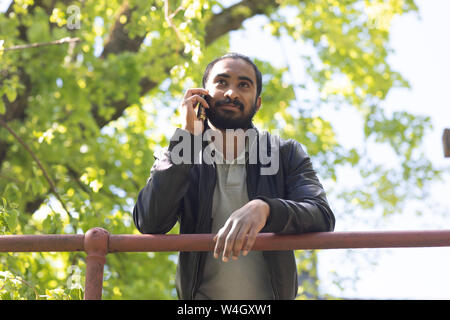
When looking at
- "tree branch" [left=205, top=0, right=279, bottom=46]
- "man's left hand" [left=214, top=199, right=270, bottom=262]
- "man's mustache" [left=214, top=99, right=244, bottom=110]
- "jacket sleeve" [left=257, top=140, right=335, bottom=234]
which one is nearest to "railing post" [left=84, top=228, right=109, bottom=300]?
"man's left hand" [left=214, top=199, right=270, bottom=262]

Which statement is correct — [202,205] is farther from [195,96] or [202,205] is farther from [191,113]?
[195,96]

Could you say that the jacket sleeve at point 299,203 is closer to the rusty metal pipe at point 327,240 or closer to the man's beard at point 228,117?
the rusty metal pipe at point 327,240

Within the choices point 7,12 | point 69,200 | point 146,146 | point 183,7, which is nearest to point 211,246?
point 69,200

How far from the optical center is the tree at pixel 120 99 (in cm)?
513

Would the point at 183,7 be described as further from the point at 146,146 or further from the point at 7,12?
the point at 146,146

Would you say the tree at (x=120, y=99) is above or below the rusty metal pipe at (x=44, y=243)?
above

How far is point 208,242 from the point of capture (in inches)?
88.9

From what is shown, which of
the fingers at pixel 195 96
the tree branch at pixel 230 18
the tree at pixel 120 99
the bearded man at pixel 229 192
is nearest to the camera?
the bearded man at pixel 229 192

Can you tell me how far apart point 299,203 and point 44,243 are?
3.36ft

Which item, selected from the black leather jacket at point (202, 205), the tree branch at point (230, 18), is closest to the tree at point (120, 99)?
the tree branch at point (230, 18)

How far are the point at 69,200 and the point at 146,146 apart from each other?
371 centimetres

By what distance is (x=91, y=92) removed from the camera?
293 inches

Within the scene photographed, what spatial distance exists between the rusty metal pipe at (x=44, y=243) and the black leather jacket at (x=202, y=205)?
1.12ft

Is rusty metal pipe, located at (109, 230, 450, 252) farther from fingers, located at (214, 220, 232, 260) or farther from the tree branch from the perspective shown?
the tree branch
